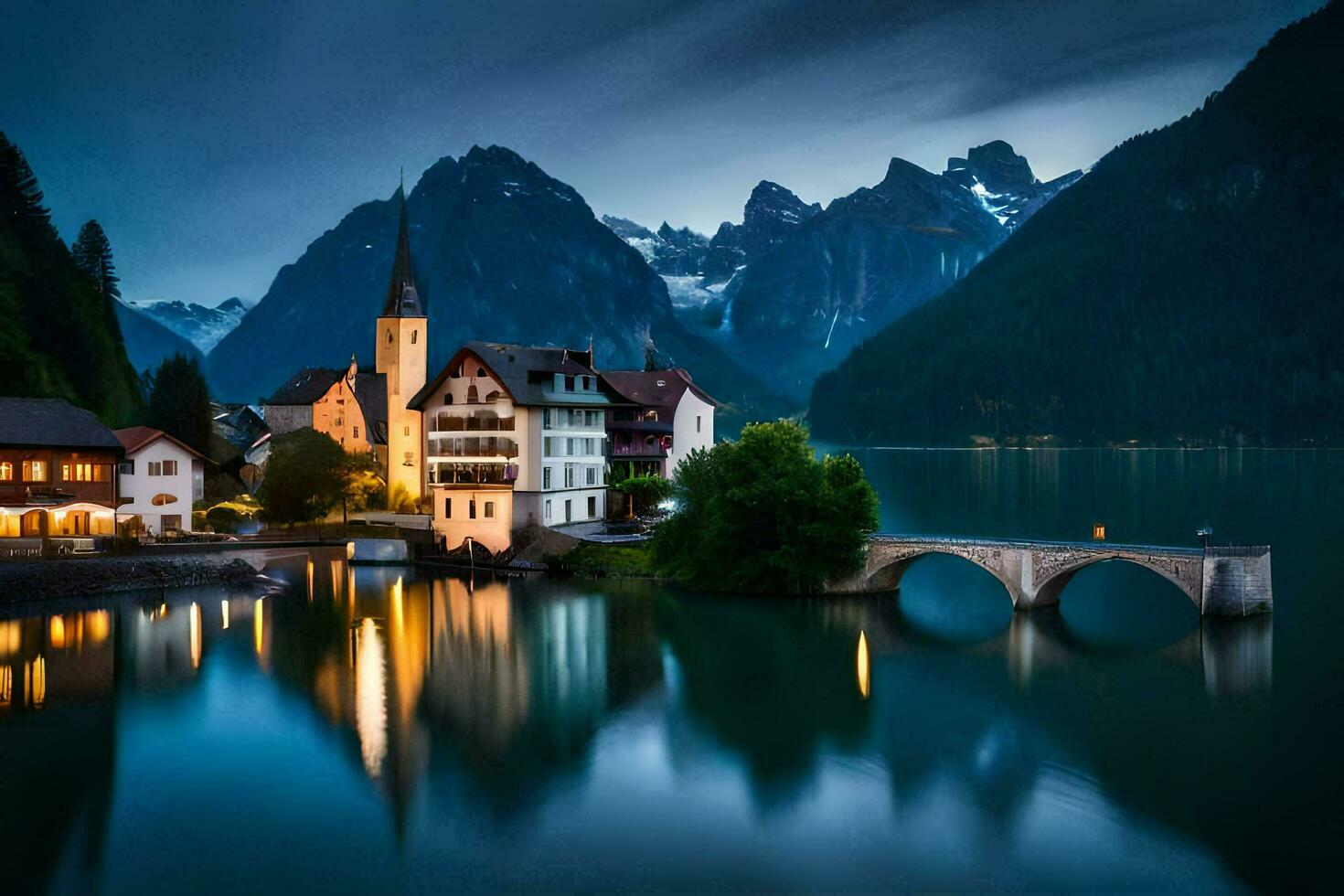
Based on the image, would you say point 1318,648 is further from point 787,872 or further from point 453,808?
point 453,808

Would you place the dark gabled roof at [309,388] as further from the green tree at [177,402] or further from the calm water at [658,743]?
the calm water at [658,743]

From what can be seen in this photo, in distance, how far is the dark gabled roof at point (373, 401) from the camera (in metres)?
93.8

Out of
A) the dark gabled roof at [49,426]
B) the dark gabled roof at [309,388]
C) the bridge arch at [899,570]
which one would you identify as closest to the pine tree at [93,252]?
the dark gabled roof at [309,388]

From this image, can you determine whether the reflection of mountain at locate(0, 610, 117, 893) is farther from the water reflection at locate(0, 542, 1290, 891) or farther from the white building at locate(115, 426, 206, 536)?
the white building at locate(115, 426, 206, 536)

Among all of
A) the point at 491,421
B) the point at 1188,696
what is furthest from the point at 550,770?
the point at 491,421

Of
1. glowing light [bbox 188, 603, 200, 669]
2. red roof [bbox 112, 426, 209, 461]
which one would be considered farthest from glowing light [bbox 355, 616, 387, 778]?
red roof [bbox 112, 426, 209, 461]

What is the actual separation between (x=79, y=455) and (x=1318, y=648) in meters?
64.3

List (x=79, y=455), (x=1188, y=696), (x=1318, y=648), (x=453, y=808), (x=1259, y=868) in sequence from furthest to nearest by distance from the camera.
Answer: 1. (x=79, y=455)
2. (x=1318, y=648)
3. (x=1188, y=696)
4. (x=453, y=808)
5. (x=1259, y=868)

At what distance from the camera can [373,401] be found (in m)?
95.4

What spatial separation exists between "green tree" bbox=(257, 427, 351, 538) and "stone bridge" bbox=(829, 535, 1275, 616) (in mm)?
38593

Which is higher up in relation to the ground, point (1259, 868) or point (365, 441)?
point (365, 441)

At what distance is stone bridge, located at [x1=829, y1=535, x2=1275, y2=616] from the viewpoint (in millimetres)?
49531

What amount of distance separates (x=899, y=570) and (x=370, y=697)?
104ft

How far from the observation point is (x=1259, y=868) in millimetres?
25219
